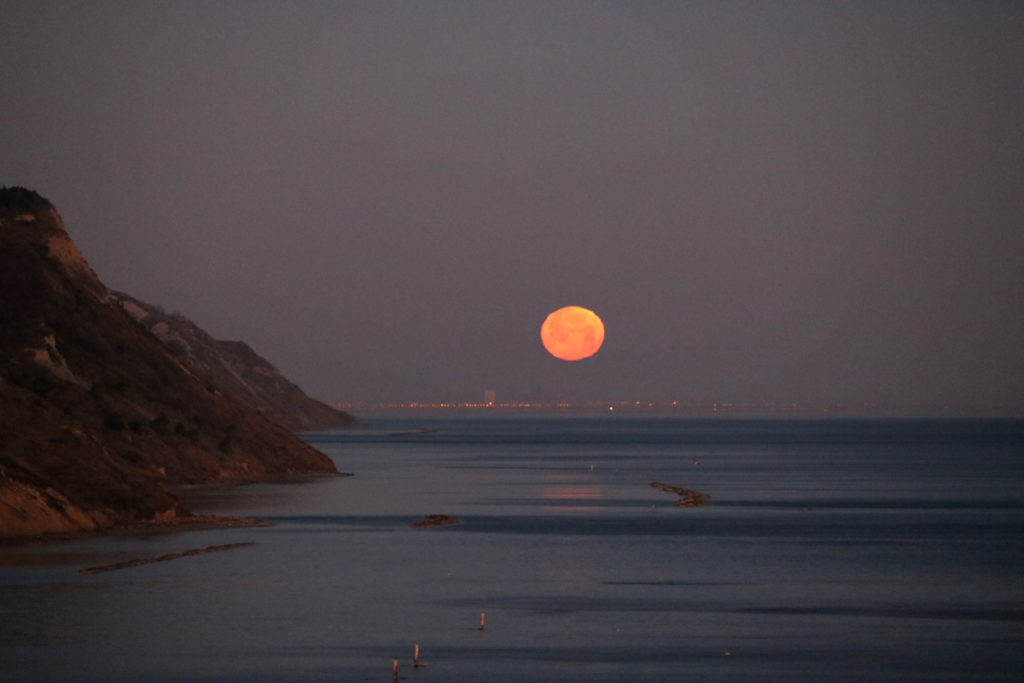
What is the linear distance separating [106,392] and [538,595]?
5331 centimetres

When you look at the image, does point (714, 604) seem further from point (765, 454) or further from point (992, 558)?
point (765, 454)

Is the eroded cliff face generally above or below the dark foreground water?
above

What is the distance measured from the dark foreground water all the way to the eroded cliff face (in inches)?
272

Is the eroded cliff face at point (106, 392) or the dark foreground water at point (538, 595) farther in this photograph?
the eroded cliff face at point (106, 392)

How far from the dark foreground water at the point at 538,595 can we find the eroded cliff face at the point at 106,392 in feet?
22.7

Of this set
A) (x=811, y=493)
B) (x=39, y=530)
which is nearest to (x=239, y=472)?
(x=811, y=493)

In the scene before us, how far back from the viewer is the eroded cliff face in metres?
67.0

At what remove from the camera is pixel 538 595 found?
47656 mm

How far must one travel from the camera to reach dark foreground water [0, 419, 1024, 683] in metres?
35.2

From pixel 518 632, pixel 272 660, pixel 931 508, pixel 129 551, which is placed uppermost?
pixel 931 508

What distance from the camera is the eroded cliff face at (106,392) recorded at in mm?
67000

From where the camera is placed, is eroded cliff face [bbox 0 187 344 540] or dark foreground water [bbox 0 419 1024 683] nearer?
dark foreground water [bbox 0 419 1024 683]

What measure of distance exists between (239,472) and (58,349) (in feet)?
53.2

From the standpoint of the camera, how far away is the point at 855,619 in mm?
42594
